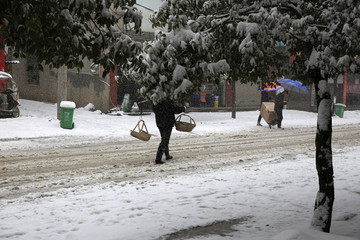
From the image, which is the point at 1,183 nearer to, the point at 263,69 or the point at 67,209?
the point at 67,209

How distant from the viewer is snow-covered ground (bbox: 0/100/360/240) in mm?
5199

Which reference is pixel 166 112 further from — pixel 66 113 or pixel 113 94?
pixel 113 94

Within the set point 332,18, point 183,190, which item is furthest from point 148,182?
point 332,18

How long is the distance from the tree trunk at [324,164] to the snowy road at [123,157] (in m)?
4.09

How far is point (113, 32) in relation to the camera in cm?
448

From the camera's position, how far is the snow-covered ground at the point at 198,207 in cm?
520

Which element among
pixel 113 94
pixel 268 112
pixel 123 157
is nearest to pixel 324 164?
pixel 123 157

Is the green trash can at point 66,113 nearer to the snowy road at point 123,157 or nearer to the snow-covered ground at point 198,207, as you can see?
the snowy road at point 123,157

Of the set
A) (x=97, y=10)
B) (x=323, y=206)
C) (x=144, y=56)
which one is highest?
(x=97, y=10)

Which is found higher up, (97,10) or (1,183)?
(97,10)

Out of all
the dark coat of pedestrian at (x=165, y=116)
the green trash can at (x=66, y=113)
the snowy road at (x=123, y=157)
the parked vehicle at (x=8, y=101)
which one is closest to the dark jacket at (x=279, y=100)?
the snowy road at (x=123, y=157)

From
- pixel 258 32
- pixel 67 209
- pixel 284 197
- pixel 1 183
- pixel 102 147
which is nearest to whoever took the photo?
pixel 258 32

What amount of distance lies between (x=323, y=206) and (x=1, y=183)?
18.8 ft

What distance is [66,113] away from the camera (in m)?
16.3
